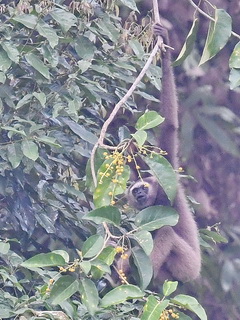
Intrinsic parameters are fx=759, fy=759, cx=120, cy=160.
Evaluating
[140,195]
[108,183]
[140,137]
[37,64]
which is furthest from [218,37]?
[140,195]

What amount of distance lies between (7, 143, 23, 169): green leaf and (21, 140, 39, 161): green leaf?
0.20 ft

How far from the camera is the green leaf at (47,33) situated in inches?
132

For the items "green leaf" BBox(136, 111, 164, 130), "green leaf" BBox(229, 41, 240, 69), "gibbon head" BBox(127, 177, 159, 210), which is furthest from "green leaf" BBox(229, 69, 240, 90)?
"gibbon head" BBox(127, 177, 159, 210)

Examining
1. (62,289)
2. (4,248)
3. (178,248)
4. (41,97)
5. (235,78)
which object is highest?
(235,78)

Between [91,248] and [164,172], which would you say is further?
[164,172]

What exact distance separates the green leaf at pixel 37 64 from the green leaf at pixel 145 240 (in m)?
1.14

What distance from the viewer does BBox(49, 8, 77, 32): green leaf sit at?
342cm

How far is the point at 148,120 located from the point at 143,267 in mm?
507

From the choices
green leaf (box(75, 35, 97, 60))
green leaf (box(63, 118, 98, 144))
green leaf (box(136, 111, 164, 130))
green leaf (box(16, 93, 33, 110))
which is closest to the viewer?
green leaf (box(136, 111, 164, 130))

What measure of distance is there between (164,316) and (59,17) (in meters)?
1.59

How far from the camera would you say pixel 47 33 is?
3383 mm

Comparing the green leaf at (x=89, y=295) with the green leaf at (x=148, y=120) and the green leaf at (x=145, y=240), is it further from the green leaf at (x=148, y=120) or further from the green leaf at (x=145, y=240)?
the green leaf at (x=148, y=120)

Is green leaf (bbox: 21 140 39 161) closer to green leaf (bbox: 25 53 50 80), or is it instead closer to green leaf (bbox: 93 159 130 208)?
green leaf (bbox: 25 53 50 80)

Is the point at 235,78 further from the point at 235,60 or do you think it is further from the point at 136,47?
the point at 136,47
